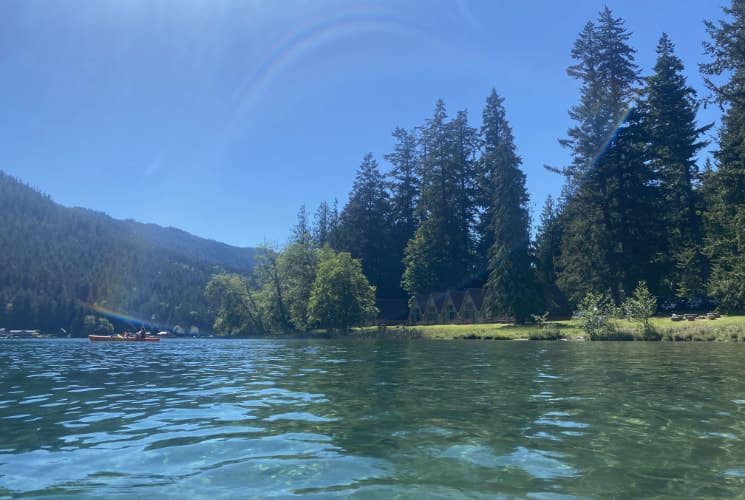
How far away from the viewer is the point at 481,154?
3487 inches

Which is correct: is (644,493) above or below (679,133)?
below

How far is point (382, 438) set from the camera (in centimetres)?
808

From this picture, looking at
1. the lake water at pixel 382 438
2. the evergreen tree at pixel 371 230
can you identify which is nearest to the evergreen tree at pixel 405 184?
the evergreen tree at pixel 371 230

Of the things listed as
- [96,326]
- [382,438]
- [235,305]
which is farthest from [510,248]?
[96,326]

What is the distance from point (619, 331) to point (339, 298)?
127 feet

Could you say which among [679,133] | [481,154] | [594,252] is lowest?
[594,252]

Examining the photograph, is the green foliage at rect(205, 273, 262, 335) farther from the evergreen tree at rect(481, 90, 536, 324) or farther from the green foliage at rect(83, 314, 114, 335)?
the green foliage at rect(83, 314, 114, 335)

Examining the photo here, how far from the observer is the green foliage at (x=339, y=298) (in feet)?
234

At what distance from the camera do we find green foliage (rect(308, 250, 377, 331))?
234 feet

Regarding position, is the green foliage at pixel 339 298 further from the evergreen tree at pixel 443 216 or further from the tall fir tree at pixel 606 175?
the tall fir tree at pixel 606 175

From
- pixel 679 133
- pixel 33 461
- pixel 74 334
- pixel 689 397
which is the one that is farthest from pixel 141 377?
pixel 74 334

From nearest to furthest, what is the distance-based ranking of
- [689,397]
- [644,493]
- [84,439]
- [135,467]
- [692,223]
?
[644,493] → [135,467] → [84,439] → [689,397] → [692,223]

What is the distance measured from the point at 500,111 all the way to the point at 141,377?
249ft

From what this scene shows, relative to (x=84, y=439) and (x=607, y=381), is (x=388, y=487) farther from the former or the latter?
(x=607, y=381)
